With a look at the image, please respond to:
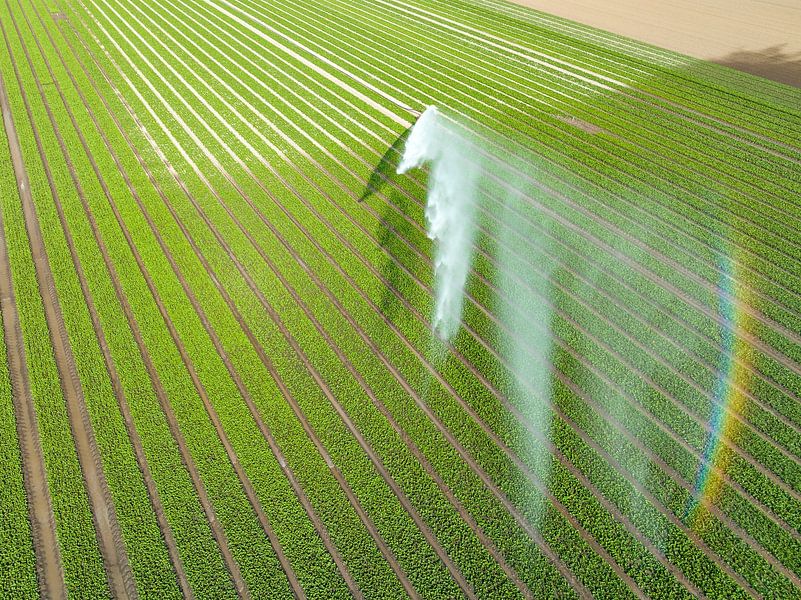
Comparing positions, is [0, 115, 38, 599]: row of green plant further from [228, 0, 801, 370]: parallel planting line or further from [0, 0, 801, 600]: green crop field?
[228, 0, 801, 370]: parallel planting line

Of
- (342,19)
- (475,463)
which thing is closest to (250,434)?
(475,463)

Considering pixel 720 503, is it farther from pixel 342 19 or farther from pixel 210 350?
pixel 342 19

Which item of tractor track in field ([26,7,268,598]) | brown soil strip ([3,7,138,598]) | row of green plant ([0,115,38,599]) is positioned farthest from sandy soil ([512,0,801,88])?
row of green plant ([0,115,38,599])

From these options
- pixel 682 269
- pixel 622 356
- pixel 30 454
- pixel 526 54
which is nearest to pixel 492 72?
pixel 526 54

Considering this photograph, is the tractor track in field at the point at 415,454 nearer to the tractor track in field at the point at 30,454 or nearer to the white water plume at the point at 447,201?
the white water plume at the point at 447,201

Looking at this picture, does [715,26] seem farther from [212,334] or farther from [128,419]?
[128,419]
